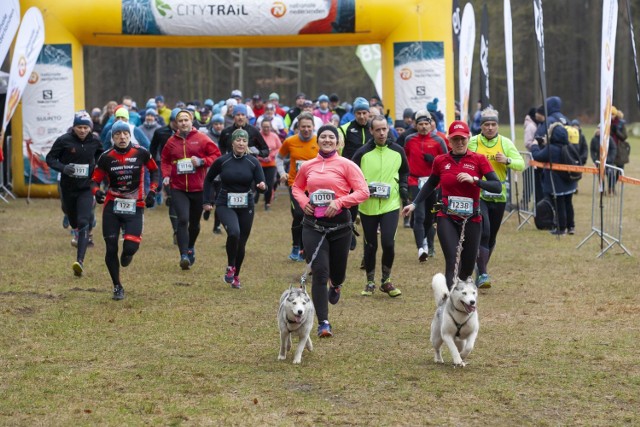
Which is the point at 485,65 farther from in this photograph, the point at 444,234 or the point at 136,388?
the point at 136,388

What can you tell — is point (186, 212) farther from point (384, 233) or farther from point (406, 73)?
point (406, 73)

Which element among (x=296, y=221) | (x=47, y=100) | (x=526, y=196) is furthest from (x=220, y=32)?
(x=296, y=221)

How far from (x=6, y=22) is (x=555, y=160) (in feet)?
27.3

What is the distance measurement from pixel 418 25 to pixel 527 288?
10193mm

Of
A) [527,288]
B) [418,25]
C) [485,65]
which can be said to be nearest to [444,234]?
[527,288]

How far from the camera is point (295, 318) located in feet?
25.3

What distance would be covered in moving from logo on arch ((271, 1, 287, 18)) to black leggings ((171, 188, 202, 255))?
28.6 feet

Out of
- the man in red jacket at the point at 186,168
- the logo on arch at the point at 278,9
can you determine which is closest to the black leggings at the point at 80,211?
the man in red jacket at the point at 186,168

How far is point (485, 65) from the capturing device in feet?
62.2

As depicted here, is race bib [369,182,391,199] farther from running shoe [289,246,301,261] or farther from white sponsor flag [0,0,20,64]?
white sponsor flag [0,0,20,64]

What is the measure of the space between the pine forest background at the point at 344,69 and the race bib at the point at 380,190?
110 feet

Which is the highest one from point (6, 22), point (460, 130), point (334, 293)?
point (6, 22)

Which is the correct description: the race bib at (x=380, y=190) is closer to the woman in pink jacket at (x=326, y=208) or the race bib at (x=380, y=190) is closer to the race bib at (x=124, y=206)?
the woman in pink jacket at (x=326, y=208)

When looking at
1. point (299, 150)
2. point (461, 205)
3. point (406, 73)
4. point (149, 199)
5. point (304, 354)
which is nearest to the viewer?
point (304, 354)
